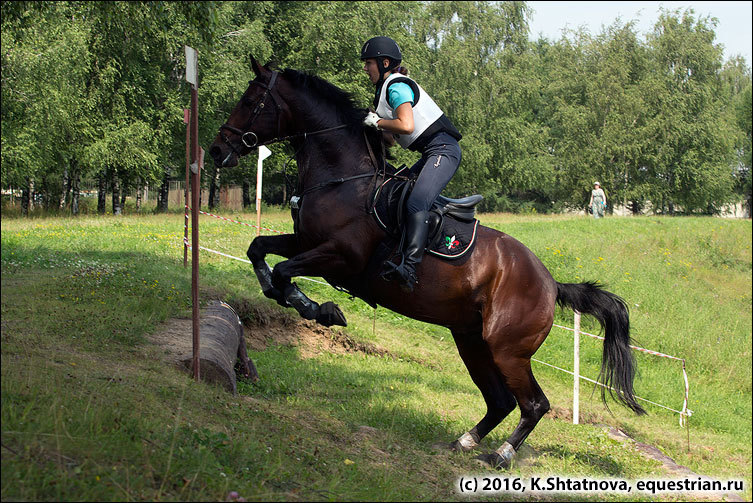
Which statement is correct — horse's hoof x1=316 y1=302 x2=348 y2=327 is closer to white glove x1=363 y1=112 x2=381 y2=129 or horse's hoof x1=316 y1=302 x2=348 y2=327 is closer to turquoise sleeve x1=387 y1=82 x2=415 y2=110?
white glove x1=363 y1=112 x2=381 y2=129

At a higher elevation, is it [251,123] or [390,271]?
[251,123]

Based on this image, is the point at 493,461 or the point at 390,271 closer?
the point at 390,271

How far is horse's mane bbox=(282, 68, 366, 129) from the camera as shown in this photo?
6.64 m

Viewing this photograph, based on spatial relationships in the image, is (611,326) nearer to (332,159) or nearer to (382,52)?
(332,159)

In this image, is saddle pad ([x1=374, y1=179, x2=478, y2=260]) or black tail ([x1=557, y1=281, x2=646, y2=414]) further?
black tail ([x1=557, y1=281, x2=646, y2=414])

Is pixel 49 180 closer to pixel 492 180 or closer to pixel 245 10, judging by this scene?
pixel 245 10

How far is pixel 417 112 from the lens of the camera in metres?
6.46

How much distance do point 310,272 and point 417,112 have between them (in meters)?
1.85

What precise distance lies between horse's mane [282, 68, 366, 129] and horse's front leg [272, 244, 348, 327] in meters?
1.40

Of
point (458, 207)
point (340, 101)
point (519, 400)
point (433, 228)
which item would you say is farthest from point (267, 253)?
point (519, 400)

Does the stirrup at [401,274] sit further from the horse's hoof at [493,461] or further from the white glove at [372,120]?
the horse's hoof at [493,461]

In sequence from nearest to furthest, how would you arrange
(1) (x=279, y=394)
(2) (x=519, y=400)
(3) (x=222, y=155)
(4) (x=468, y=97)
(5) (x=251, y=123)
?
(3) (x=222, y=155) → (5) (x=251, y=123) → (2) (x=519, y=400) → (1) (x=279, y=394) → (4) (x=468, y=97)

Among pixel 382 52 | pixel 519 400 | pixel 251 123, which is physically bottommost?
pixel 519 400

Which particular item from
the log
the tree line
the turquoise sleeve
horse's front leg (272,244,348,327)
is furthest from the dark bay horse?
the tree line
